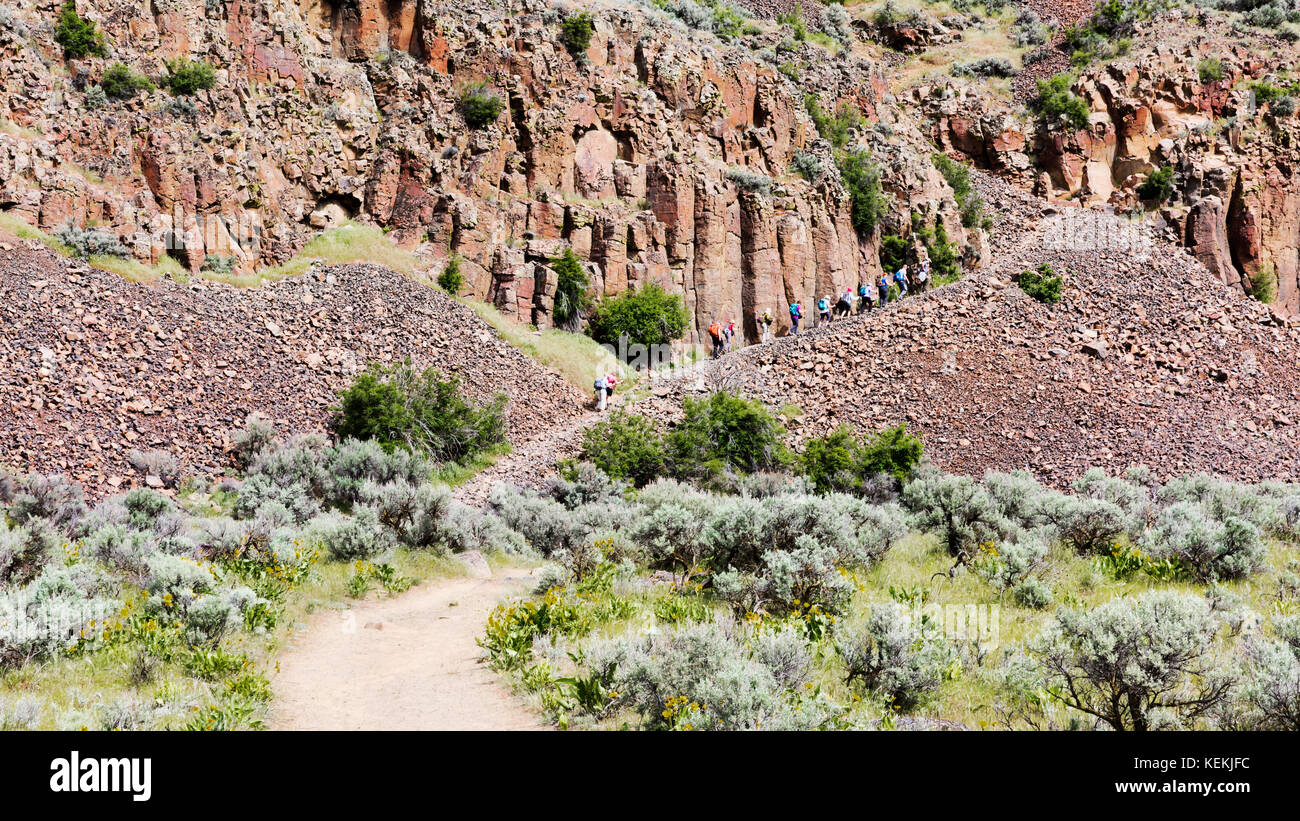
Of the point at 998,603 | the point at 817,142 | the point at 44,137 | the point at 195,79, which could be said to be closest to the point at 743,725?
the point at 998,603

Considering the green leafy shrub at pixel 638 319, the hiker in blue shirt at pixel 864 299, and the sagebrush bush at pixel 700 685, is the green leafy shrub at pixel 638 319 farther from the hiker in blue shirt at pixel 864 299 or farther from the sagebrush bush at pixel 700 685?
the sagebrush bush at pixel 700 685

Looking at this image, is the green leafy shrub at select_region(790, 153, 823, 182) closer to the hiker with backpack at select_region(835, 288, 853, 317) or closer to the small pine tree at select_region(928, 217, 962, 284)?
the small pine tree at select_region(928, 217, 962, 284)

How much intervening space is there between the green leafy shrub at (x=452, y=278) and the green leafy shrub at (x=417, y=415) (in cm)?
504

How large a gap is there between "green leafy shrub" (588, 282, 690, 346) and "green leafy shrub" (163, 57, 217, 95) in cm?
1451

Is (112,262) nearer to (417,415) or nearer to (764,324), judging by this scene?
(417,415)

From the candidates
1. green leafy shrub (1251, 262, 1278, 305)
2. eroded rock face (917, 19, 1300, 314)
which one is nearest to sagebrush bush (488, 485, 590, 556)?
eroded rock face (917, 19, 1300, 314)

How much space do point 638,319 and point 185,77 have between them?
16.4 metres

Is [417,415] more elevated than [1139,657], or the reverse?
[1139,657]

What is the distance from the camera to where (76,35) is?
26.2m

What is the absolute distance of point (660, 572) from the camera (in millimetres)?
11820

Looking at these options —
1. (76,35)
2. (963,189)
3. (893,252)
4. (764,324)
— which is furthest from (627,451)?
(963,189)

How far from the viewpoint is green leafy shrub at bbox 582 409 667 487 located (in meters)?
21.5

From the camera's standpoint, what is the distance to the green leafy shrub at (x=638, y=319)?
96.0 feet

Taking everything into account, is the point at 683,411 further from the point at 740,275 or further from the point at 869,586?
the point at 869,586
